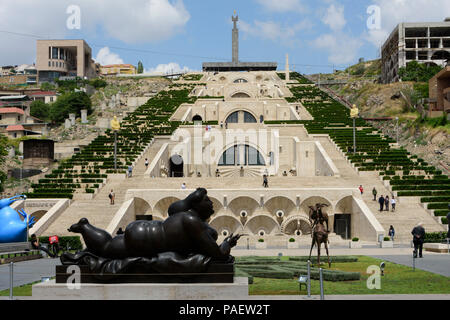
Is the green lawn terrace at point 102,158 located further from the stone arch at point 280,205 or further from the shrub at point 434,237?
the shrub at point 434,237

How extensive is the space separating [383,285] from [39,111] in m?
102

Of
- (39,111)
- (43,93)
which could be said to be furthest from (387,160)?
(43,93)

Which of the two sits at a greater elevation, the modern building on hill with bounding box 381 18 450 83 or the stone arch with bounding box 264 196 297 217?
the modern building on hill with bounding box 381 18 450 83

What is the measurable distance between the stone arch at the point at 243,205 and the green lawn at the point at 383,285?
18.4 metres

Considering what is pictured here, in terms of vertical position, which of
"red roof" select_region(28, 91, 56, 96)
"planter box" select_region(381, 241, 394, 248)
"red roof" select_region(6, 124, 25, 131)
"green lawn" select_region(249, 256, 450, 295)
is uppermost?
"red roof" select_region(28, 91, 56, 96)

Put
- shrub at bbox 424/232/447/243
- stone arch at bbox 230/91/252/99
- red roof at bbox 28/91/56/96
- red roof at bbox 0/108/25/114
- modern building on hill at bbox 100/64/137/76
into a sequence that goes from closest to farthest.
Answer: shrub at bbox 424/232/447/243
stone arch at bbox 230/91/252/99
red roof at bbox 0/108/25/114
red roof at bbox 28/91/56/96
modern building on hill at bbox 100/64/137/76

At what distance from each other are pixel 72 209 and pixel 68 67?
4385 inches

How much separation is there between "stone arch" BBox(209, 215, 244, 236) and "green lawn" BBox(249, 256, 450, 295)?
1838cm

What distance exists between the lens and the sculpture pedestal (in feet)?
30.0

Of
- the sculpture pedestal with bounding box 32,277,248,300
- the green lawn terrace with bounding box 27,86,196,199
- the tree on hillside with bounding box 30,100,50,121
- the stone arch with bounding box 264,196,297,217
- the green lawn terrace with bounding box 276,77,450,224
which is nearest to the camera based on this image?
the sculpture pedestal with bounding box 32,277,248,300

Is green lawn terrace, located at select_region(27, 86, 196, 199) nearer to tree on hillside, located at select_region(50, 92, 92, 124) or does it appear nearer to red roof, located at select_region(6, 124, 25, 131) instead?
red roof, located at select_region(6, 124, 25, 131)

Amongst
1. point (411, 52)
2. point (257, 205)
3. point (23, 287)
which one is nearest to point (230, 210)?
point (257, 205)

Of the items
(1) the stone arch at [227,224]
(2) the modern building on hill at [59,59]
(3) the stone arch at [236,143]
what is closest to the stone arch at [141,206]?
(1) the stone arch at [227,224]

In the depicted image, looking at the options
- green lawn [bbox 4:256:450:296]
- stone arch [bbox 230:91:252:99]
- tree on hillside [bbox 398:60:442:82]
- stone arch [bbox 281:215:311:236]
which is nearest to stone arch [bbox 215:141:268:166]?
stone arch [bbox 281:215:311:236]
